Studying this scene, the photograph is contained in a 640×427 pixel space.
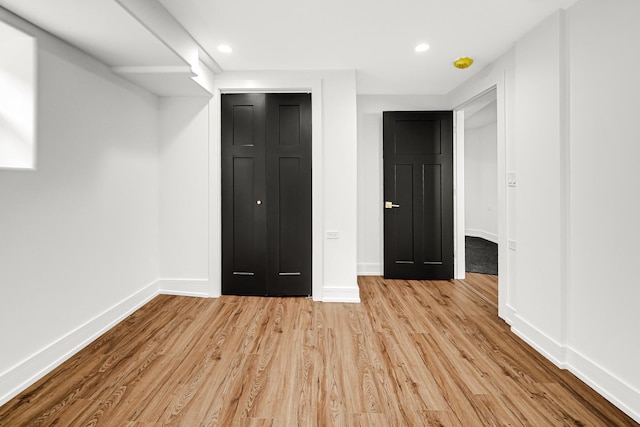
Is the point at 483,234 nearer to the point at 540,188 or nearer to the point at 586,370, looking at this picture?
the point at 540,188

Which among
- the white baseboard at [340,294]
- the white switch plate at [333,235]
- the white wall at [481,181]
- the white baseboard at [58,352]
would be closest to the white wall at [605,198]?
the white baseboard at [340,294]

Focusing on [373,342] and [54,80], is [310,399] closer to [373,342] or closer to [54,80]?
[373,342]

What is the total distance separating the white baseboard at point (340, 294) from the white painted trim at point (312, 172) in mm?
59

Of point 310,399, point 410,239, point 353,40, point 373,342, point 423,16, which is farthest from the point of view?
point 410,239

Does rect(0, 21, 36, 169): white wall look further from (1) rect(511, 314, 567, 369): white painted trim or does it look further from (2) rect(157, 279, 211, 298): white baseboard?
(1) rect(511, 314, 567, 369): white painted trim

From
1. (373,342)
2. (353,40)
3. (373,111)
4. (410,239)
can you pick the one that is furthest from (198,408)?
(373,111)

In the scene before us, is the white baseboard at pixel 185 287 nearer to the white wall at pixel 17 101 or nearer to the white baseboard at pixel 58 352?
the white baseboard at pixel 58 352

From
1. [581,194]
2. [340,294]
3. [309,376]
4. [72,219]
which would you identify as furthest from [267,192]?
[581,194]

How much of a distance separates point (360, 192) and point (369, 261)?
1042mm

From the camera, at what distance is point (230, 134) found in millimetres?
3592

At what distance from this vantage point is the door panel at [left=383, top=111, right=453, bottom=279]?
429 centimetres

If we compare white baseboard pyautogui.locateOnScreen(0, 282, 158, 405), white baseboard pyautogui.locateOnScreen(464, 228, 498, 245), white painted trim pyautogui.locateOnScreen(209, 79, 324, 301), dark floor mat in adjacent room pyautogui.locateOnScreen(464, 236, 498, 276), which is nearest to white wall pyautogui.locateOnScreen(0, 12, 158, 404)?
white baseboard pyautogui.locateOnScreen(0, 282, 158, 405)

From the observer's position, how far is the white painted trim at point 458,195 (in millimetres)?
4320

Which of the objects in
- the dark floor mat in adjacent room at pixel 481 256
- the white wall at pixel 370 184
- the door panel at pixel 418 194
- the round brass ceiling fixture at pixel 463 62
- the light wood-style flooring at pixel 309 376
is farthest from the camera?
the dark floor mat in adjacent room at pixel 481 256
